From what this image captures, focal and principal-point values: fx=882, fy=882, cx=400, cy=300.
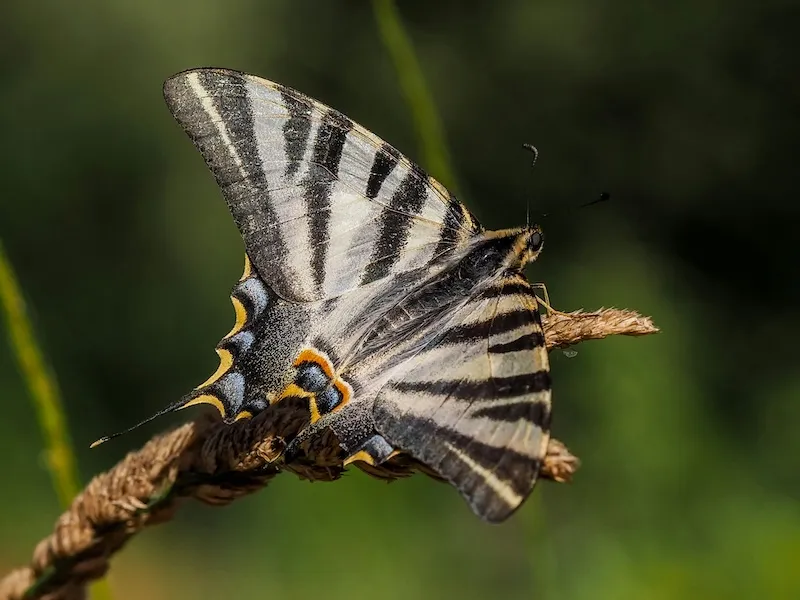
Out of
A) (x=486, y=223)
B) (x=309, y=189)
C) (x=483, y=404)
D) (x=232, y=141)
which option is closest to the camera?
(x=483, y=404)

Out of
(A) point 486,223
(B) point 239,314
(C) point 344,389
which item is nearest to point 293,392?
(C) point 344,389

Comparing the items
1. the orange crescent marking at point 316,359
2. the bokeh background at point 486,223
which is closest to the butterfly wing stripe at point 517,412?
the orange crescent marking at point 316,359

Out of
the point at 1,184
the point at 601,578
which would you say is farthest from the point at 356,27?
the point at 601,578

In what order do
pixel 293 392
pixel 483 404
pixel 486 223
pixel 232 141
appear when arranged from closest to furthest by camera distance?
pixel 483 404 → pixel 293 392 → pixel 232 141 → pixel 486 223

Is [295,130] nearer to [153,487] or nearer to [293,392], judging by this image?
[293,392]

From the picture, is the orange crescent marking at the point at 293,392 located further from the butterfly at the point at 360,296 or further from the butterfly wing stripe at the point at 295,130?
the butterfly wing stripe at the point at 295,130

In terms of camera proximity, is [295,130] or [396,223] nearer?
[295,130]

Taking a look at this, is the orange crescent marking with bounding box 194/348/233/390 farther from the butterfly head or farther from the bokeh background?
the bokeh background
